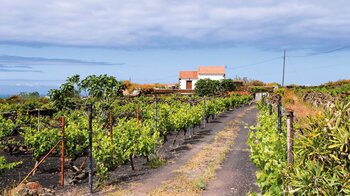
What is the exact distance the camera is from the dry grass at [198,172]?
9531 millimetres

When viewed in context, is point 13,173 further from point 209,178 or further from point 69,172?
point 209,178

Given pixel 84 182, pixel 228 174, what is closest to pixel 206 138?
pixel 228 174

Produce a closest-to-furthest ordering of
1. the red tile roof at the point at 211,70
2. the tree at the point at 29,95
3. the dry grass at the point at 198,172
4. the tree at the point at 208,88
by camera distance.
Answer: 1. the dry grass at the point at 198,172
2. the tree at the point at 29,95
3. the tree at the point at 208,88
4. the red tile roof at the point at 211,70

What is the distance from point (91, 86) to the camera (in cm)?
1639

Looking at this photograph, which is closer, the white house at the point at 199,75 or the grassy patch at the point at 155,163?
the grassy patch at the point at 155,163

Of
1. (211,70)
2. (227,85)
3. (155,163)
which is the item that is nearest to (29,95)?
(155,163)

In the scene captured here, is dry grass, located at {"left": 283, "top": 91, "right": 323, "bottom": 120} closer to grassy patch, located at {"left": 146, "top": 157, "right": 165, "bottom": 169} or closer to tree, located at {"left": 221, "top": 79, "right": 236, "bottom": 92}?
grassy patch, located at {"left": 146, "top": 157, "right": 165, "bottom": 169}

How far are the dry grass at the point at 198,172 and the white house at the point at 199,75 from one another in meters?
63.8

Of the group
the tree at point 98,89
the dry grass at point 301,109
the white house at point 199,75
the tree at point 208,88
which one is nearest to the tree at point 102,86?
the tree at point 98,89

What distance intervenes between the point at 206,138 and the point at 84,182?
958cm

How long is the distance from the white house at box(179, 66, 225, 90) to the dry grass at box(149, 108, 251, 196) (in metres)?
63.8

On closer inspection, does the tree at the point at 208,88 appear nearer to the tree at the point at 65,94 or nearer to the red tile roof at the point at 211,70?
the red tile roof at the point at 211,70

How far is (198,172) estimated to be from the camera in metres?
11.5

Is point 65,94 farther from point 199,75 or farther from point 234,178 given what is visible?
point 199,75
